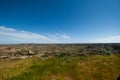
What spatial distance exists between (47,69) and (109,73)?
4.96 meters

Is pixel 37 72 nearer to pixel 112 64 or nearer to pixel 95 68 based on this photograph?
pixel 95 68

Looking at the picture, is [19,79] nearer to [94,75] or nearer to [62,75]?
[62,75]

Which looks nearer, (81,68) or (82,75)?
(82,75)

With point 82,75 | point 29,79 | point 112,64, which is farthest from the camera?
point 112,64

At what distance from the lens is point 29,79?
387 inches

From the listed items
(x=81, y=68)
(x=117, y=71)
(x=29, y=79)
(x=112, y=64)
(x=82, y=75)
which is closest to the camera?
(x=29, y=79)

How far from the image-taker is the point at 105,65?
12.7m

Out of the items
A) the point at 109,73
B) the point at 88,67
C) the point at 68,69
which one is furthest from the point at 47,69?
the point at 109,73

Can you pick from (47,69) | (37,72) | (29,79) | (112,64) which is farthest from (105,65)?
(29,79)

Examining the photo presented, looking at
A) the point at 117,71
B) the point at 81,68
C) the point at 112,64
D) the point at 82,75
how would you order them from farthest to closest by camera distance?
1. the point at 112,64
2. the point at 81,68
3. the point at 117,71
4. the point at 82,75

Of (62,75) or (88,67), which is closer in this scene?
(62,75)

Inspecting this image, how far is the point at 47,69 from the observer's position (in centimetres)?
1197

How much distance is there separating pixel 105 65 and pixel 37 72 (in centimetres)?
604

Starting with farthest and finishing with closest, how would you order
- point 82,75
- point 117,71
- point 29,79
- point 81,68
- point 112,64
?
1. point 112,64
2. point 81,68
3. point 117,71
4. point 82,75
5. point 29,79
